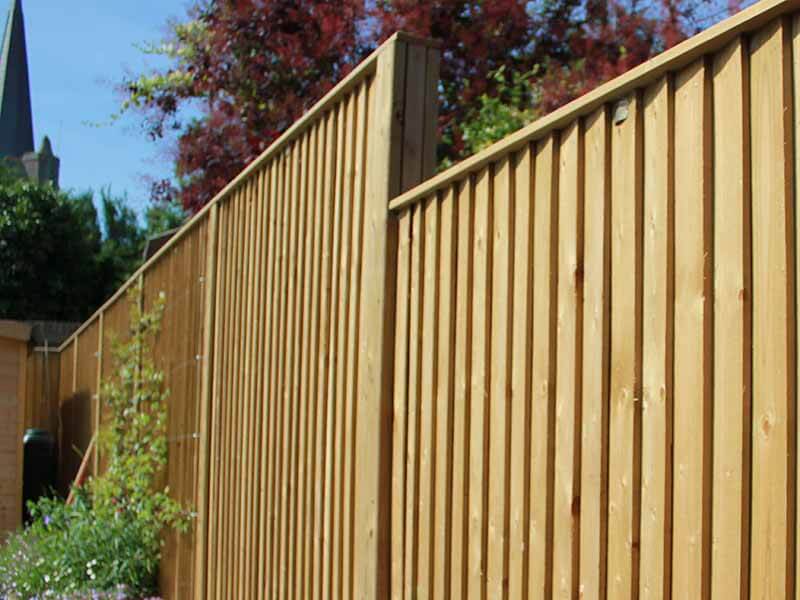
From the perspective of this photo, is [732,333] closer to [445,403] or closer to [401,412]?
[445,403]

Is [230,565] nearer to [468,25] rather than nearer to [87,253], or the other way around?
[468,25]

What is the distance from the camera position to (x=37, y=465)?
13.0 m

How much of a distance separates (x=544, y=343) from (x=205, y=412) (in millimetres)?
3542

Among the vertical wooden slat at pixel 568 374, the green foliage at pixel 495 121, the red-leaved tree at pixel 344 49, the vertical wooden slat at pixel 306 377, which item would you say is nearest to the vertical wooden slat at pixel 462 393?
the vertical wooden slat at pixel 568 374

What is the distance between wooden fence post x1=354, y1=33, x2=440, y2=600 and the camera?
3.53 metres

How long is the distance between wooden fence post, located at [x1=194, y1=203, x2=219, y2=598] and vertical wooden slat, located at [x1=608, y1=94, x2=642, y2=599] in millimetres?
3697

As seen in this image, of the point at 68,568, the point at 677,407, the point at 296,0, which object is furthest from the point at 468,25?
the point at 677,407

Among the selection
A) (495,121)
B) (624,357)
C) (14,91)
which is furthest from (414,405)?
(14,91)

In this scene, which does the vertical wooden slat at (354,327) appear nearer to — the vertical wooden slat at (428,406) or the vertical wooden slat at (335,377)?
the vertical wooden slat at (335,377)

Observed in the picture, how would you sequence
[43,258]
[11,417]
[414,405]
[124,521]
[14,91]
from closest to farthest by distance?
[414,405]
[124,521]
[11,417]
[43,258]
[14,91]

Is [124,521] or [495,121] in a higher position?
[495,121]

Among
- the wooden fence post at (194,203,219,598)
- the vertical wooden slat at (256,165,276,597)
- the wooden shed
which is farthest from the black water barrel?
the vertical wooden slat at (256,165,276,597)

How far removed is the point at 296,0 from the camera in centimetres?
979

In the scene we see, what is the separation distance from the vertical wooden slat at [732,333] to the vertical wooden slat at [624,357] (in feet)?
0.81
